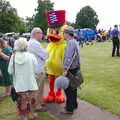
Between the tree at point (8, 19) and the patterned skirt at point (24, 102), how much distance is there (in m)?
71.8

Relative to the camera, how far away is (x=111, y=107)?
9586 mm

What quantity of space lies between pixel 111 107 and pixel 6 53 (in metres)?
3.20

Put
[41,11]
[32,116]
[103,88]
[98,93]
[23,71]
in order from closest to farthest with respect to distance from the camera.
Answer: [23,71] < [32,116] < [98,93] < [103,88] < [41,11]

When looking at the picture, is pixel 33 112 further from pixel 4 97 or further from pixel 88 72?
pixel 88 72

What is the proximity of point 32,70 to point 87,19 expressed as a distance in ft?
238

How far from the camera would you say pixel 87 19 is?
8038 centimetres

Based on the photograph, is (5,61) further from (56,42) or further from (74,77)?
(74,77)

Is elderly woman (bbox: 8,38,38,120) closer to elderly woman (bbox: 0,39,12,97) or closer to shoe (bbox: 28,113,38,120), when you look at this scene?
shoe (bbox: 28,113,38,120)

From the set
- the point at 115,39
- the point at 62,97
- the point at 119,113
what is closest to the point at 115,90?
the point at 62,97

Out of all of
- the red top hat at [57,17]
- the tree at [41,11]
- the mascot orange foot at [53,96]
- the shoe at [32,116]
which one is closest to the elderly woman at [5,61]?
the mascot orange foot at [53,96]

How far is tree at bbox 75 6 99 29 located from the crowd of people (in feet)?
229

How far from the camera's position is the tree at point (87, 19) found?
80062 millimetres

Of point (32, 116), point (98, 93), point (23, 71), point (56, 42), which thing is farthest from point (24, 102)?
point (98, 93)

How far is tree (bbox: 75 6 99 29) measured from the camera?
A: 263 feet
